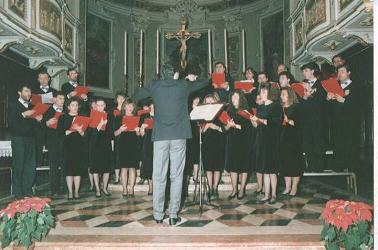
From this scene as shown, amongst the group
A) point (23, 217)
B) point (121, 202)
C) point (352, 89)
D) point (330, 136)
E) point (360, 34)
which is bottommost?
point (121, 202)

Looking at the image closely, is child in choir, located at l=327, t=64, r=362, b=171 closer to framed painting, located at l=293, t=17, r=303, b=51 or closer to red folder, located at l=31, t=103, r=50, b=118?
framed painting, located at l=293, t=17, r=303, b=51

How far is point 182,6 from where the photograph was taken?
13102mm

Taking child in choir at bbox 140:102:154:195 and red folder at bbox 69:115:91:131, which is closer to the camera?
red folder at bbox 69:115:91:131

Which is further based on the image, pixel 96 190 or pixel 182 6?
pixel 182 6

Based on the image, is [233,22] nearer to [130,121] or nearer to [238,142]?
[130,121]

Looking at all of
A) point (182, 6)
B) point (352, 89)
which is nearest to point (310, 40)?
point (352, 89)

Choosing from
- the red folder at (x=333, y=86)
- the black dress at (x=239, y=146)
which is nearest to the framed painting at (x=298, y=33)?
the red folder at (x=333, y=86)

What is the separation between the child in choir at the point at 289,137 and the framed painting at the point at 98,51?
7.29 metres

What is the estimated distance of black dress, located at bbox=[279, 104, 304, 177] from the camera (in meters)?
5.32

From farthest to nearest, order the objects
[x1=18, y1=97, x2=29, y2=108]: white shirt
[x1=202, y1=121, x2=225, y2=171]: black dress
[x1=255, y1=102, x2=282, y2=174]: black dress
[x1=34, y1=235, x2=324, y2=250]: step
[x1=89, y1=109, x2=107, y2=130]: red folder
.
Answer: [x1=89, y1=109, x2=107, y2=130]: red folder < [x1=18, y1=97, x2=29, y2=108]: white shirt < [x1=202, y1=121, x2=225, y2=171]: black dress < [x1=255, y1=102, x2=282, y2=174]: black dress < [x1=34, y1=235, x2=324, y2=250]: step

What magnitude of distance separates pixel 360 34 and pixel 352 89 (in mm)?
999

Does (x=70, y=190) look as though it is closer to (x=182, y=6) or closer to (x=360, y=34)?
(x=360, y=34)

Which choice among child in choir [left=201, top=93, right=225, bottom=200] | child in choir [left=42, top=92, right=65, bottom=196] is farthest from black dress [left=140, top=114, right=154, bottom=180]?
child in choir [left=42, top=92, right=65, bottom=196]

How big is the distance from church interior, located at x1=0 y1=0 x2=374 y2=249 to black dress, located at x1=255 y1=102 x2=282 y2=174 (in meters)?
0.11
